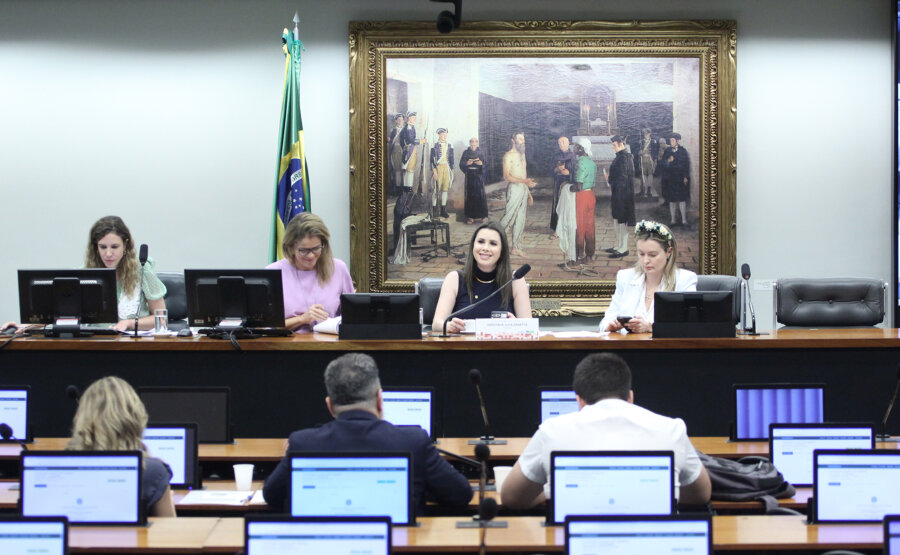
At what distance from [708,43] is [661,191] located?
1139 mm

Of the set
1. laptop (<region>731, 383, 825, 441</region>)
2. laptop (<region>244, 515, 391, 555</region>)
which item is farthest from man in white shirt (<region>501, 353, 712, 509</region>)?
laptop (<region>731, 383, 825, 441</region>)

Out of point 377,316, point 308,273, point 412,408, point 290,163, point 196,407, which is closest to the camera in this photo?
point 412,408

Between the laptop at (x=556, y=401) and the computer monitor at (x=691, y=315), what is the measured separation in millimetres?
1105

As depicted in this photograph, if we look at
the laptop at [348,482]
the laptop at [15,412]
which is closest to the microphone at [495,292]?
the laptop at [15,412]

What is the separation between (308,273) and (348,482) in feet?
9.47

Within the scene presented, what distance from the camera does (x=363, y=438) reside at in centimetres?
281

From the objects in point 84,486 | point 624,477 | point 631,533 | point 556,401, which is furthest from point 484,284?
point 631,533

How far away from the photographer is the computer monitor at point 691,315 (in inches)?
190

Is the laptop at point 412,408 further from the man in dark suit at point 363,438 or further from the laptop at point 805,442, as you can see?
the laptop at point 805,442

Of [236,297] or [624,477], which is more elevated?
[236,297]

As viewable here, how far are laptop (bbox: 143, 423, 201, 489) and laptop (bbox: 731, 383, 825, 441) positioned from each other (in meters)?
2.20

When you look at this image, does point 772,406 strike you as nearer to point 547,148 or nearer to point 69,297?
point 547,148

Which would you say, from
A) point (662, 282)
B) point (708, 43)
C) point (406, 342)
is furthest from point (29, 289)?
point (708, 43)

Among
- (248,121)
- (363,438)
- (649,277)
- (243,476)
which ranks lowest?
(243,476)
